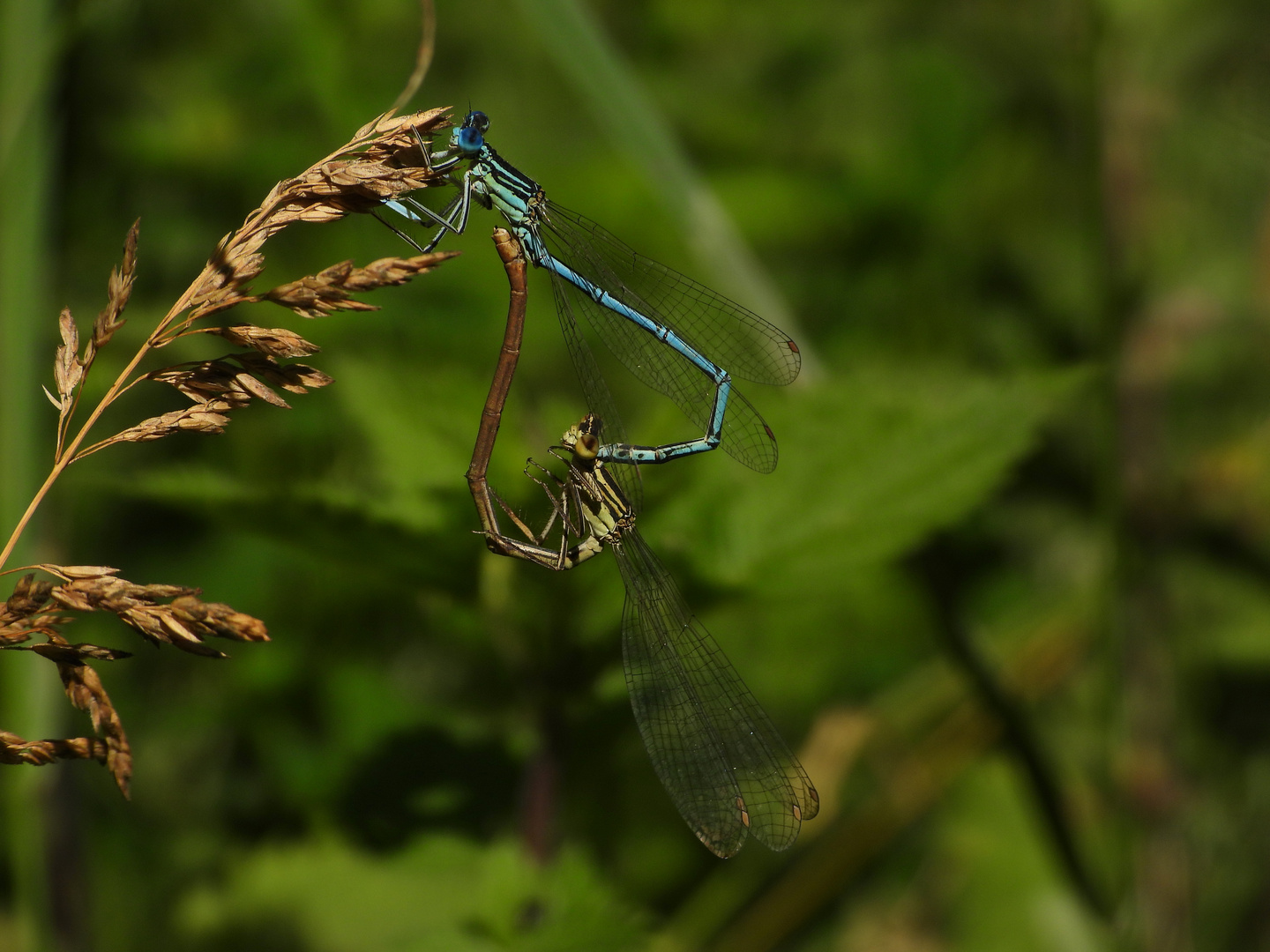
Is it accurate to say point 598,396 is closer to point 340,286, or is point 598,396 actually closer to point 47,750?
point 340,286

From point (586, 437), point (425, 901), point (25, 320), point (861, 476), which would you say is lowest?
point (425, 901)

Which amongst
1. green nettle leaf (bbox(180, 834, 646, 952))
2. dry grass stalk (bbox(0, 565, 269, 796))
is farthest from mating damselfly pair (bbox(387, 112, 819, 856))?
dry grass stalk (bbox(0, 565, 269, 796))

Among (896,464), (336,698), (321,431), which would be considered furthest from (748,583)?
(321,431)

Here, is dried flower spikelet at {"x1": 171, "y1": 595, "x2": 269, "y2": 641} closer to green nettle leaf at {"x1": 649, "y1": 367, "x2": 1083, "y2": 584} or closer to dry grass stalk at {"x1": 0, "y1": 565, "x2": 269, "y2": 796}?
dry grass stalk at {"x1": 0, "y1": 565, "x2": 269, "y2": 796}

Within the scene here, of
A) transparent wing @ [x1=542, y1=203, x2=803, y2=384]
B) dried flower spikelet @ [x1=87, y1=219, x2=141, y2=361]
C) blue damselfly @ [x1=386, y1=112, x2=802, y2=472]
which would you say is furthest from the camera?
transparent wing @ [x1=542, y1=203, x2=803, y2=384]

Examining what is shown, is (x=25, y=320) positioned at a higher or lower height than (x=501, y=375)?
higher

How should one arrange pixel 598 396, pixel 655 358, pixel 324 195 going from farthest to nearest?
pixel 655 358 → pixel 598 396 → pixel 324 195

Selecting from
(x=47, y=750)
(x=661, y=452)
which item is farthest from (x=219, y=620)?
(x=661, y=452)
